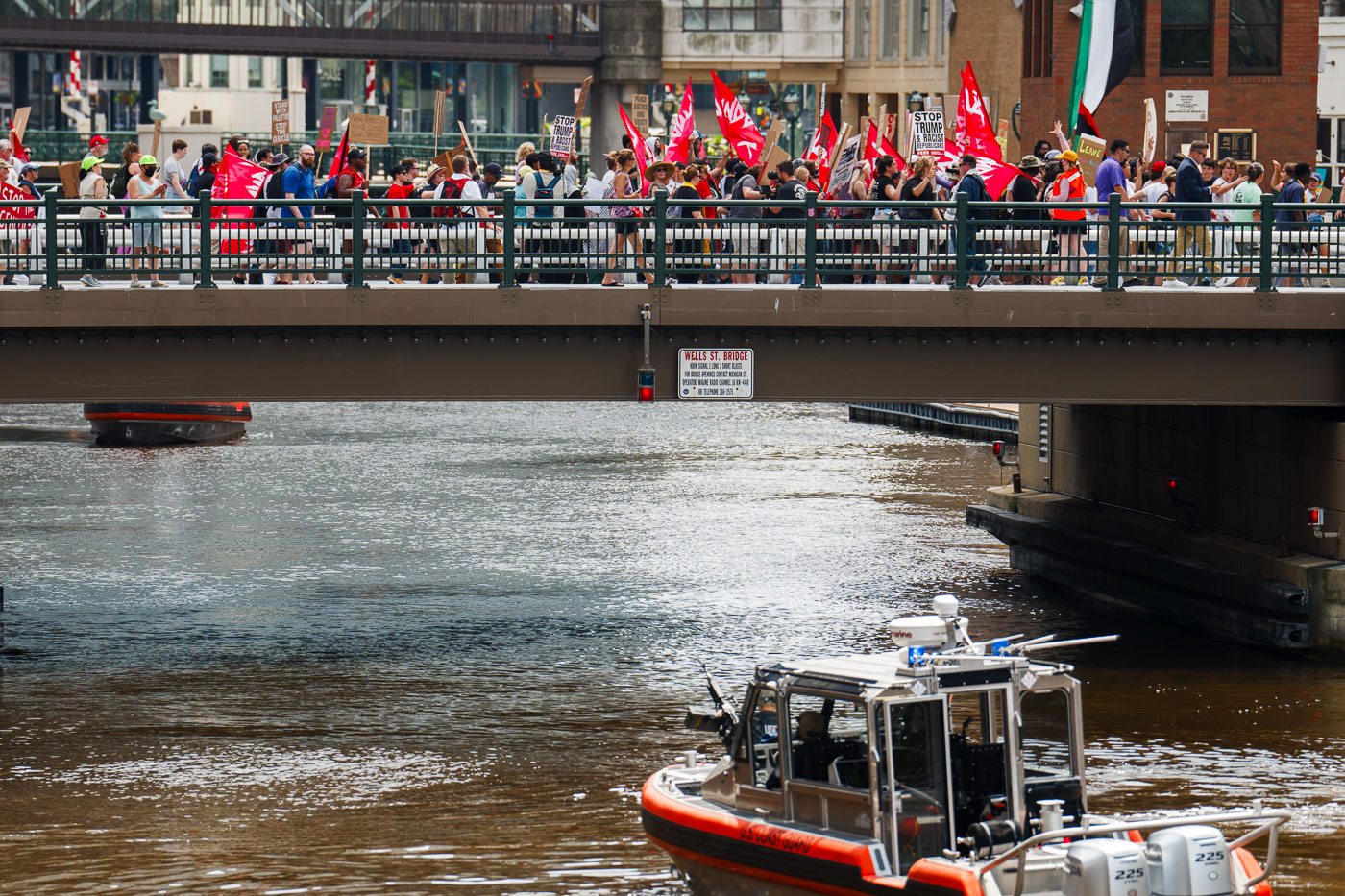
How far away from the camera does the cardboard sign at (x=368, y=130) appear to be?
30.2 m

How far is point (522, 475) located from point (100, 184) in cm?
1698

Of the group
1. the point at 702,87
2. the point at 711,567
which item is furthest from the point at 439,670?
the point at 702,87

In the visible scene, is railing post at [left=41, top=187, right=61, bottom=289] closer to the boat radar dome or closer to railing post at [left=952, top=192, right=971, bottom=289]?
railing post at [left=952, top=192, right=971, bottom=289]

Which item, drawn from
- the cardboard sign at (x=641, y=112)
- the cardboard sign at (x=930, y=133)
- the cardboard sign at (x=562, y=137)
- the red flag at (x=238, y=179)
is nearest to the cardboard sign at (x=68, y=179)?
the red flag at (x=238, y=179)

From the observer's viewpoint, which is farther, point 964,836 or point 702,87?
point 702,87

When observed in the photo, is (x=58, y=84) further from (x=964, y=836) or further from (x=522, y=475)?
(x=964, y=836)

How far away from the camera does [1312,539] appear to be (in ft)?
79.8

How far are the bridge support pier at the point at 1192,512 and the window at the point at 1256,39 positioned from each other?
1458cm

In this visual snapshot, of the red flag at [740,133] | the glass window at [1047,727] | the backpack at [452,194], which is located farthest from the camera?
the red flag at [740,133]

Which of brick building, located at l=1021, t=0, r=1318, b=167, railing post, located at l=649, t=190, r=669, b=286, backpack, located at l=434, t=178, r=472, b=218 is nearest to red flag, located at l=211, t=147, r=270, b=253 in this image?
backpack, located at l=434, t=178, r=472, b=218

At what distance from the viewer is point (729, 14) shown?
214 ft

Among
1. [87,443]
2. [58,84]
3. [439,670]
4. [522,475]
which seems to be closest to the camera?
[439,670]

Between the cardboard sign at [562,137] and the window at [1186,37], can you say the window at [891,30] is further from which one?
the cardboard sign at [562,137]

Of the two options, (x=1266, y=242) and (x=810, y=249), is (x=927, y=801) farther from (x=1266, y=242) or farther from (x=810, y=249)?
(x=1266, y=242)
